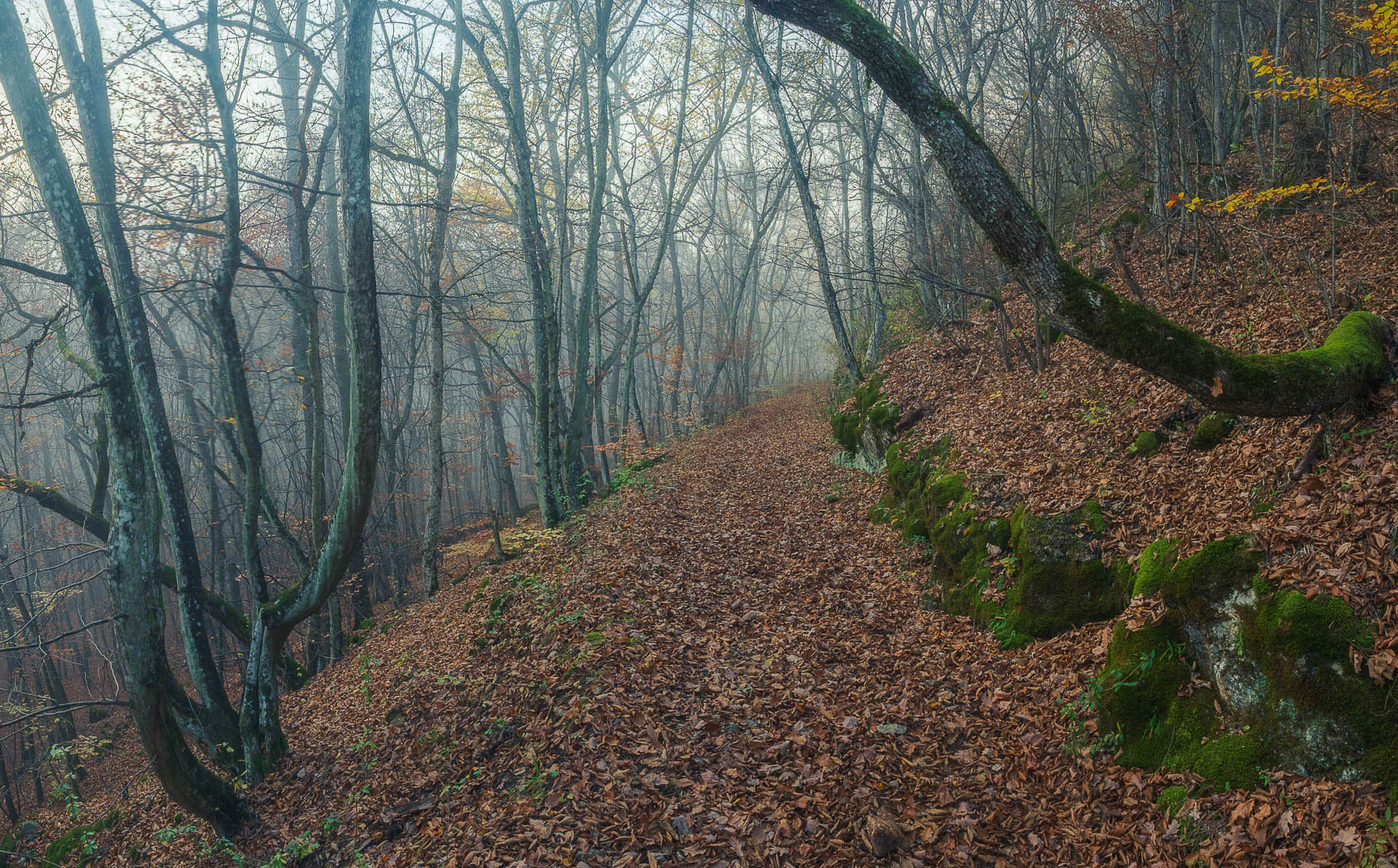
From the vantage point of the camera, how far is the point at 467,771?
5258mm

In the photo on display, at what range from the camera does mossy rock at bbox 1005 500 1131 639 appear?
495 cm

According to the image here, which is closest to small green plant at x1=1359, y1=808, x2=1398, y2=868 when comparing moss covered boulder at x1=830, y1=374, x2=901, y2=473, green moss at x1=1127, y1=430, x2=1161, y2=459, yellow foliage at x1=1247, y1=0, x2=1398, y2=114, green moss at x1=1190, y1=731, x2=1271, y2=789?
green moss at x1=1190, y1=731, x2=1271, y2=789

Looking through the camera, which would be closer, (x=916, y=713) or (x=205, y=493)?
(x=916, y=713)

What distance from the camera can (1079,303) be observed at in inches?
172

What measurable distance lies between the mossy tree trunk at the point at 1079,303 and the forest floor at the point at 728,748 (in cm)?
195

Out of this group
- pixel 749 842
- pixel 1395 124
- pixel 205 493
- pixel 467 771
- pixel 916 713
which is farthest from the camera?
pixel 205 493

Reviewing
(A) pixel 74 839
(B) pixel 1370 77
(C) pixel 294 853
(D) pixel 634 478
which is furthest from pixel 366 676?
(B) pixel 1370 77

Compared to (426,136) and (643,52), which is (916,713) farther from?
(643,52)

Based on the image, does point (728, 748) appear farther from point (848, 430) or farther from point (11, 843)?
point (11, 843)

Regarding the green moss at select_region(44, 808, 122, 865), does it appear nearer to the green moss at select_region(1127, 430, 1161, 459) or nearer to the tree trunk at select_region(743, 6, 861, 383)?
the green moss at select_region(1127, 430, 1161, 459)

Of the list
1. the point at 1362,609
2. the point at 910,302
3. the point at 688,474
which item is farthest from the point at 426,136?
the point at 1362,609

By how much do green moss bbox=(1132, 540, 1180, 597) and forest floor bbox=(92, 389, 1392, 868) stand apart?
0.49m

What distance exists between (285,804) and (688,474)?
854cm

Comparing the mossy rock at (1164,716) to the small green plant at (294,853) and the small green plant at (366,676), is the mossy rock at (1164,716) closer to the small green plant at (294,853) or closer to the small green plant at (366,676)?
the small green plant at (294,853)
